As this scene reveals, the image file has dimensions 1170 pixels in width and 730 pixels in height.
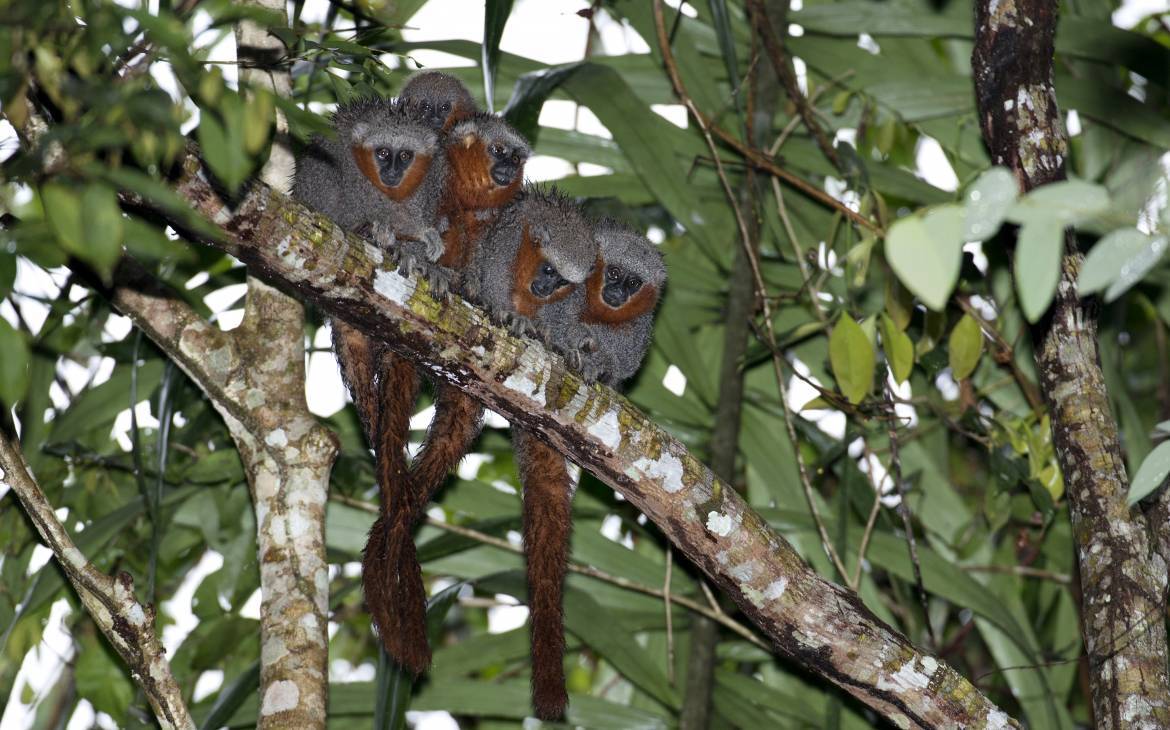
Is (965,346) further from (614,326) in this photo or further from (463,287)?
(463,287)

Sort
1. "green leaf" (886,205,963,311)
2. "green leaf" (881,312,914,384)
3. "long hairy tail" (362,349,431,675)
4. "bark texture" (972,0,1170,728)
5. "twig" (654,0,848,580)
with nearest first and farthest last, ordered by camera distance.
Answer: "green leaf" (886,205,963,311) → "bark texture" (972,0,1170,728) → "long hairy tail" (362,349,431,675) → "green leaf" (881,312,914,384) → "twig" (654,0,848,580)

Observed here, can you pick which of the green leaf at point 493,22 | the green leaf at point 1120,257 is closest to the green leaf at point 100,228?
the green leaf at point 1120,257

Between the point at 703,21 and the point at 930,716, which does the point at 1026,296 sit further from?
the point at 703,21

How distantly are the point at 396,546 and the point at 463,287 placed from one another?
0.88 meters

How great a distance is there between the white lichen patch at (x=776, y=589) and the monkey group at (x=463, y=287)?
2.44ft

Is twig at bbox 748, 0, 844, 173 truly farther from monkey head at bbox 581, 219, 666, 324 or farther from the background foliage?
monkey head at bbox 581, 219, 666, 324

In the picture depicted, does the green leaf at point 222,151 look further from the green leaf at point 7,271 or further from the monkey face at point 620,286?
the monkey face at point 620,286

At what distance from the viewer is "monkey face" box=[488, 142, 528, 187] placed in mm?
3838

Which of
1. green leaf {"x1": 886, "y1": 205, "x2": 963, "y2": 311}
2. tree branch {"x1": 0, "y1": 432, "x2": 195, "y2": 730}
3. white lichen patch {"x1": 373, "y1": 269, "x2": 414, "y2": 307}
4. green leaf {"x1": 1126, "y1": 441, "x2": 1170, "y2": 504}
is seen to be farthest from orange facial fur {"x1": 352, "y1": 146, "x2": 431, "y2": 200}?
green leaf {"x1": 886, "y1": 205, "x2": 963, "y2": 311}

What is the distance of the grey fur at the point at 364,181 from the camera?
371cm

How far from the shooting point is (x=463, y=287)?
3656 mm

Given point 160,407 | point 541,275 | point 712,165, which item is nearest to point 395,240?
point 541,275

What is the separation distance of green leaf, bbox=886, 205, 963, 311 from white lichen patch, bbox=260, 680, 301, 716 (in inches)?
82.9

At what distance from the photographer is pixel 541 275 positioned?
392cm
